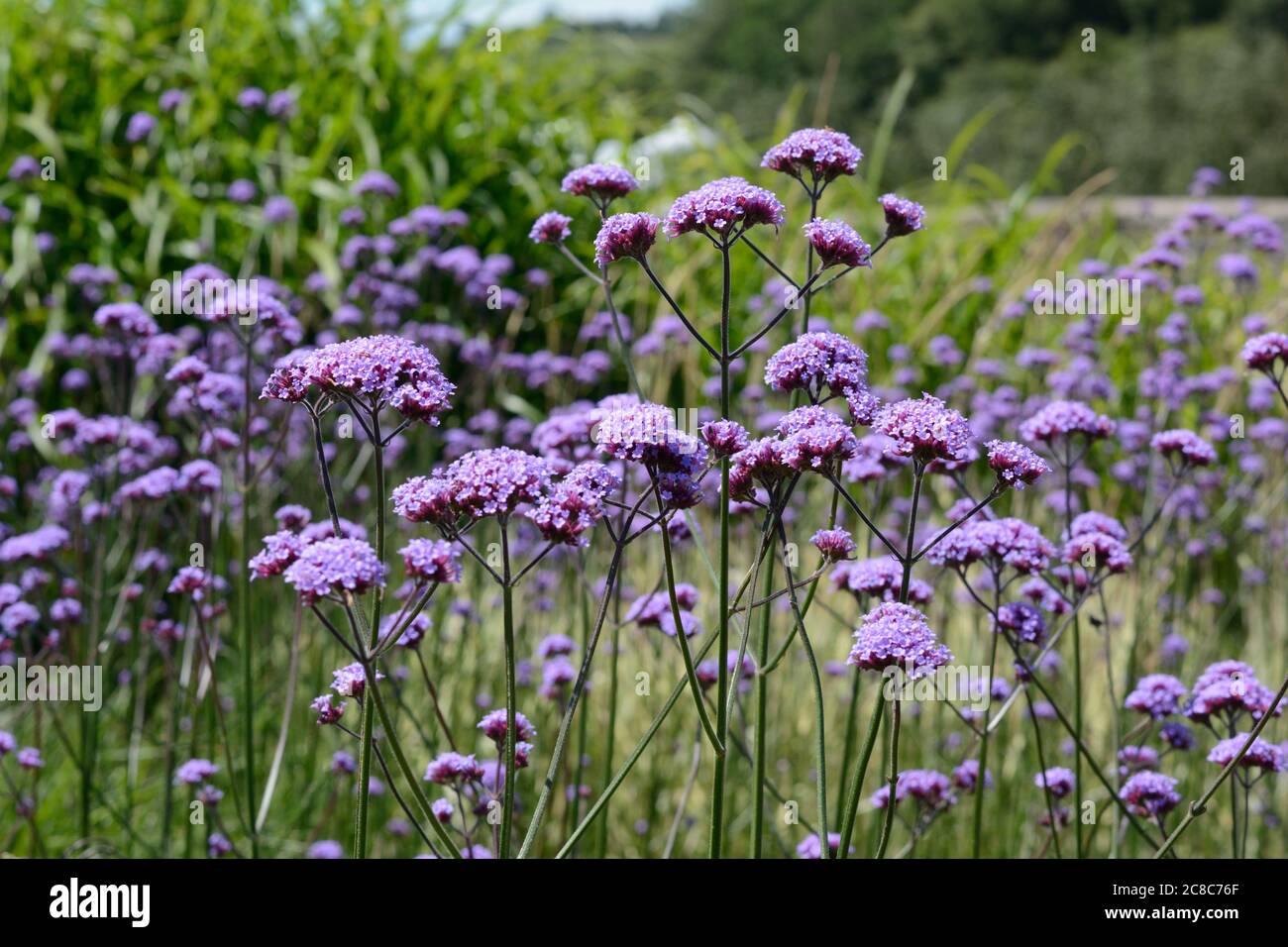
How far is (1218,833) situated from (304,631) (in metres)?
3.31

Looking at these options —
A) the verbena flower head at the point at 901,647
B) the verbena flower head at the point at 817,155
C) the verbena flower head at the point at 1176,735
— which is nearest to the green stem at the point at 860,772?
the verbena flower head at the point at 901,647

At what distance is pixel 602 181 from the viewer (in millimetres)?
2391

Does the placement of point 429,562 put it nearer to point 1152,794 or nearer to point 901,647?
point 901,647

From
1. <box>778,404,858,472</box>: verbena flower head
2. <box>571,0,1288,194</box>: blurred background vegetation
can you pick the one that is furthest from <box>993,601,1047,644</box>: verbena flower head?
<box>571,0,1288,194</box>: blurred background vegetation

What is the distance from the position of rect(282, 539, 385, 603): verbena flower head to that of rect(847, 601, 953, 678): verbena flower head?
67 centimetres

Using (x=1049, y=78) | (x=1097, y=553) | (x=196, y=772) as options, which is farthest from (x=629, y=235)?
(x=1049, y=78)

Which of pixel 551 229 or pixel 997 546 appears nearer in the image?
pixel 997 546

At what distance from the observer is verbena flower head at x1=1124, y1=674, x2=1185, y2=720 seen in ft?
8.69

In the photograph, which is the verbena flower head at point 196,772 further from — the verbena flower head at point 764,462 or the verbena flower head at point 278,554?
the verbena flower head at point 764,462

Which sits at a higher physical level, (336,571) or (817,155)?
(817,155)

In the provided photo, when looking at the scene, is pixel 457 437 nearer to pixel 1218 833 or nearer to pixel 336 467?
pixel 336 467

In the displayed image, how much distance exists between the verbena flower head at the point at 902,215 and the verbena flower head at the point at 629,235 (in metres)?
0.48

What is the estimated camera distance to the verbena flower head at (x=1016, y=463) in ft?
6.31

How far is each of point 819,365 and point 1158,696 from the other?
1255 mm
